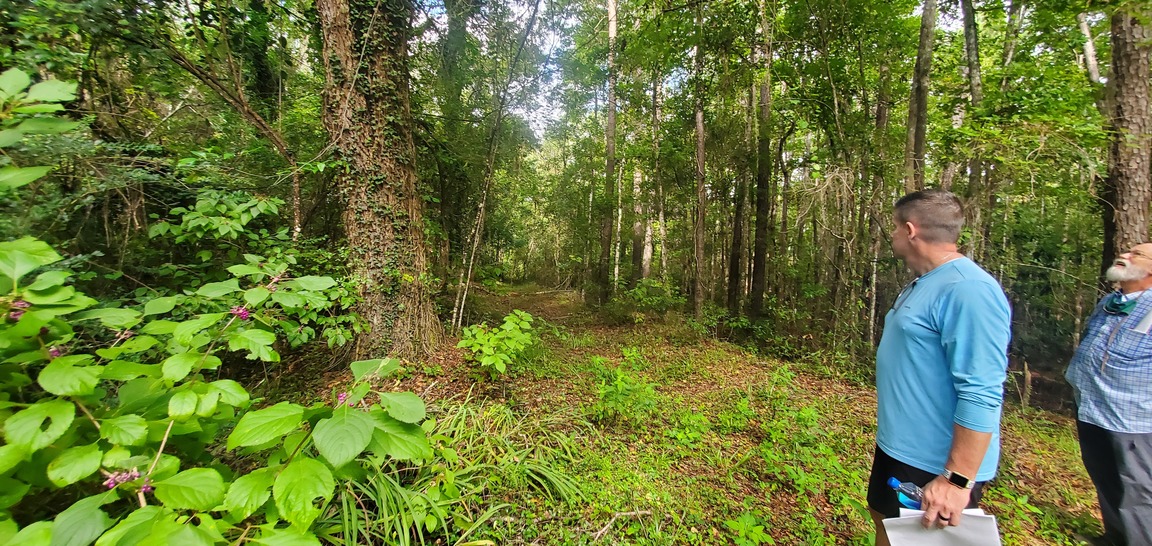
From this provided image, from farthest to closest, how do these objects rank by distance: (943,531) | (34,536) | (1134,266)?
(1134,266), (943,531), (34,536)

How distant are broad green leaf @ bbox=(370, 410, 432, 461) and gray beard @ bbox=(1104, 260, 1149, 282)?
12.9 feet

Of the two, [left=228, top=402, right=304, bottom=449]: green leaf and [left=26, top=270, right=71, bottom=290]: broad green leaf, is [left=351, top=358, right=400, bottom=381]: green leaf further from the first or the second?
[left=26, top=270, right=71, bottom=290]: broad green leaf

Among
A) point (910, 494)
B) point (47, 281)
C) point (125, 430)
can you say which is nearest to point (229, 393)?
point (125, 430)

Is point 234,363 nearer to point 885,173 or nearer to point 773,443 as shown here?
point 773,443

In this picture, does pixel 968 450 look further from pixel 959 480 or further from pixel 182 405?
pixel 182 405

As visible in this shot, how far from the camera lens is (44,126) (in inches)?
43.2

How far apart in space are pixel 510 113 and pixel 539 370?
14.6 ft

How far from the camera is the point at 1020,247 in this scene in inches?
334

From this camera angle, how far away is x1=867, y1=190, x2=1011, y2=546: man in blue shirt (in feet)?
4.81

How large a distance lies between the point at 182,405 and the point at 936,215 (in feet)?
9.38

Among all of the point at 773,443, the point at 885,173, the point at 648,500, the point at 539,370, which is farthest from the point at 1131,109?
the point at 539,370

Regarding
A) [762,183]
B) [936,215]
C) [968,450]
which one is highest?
[762,183]

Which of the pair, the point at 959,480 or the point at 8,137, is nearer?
the point at 8,137

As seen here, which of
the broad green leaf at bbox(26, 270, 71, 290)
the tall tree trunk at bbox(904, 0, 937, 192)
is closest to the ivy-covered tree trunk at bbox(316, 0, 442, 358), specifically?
the broad green leaf at bbox(26, 270, 71, 290)
